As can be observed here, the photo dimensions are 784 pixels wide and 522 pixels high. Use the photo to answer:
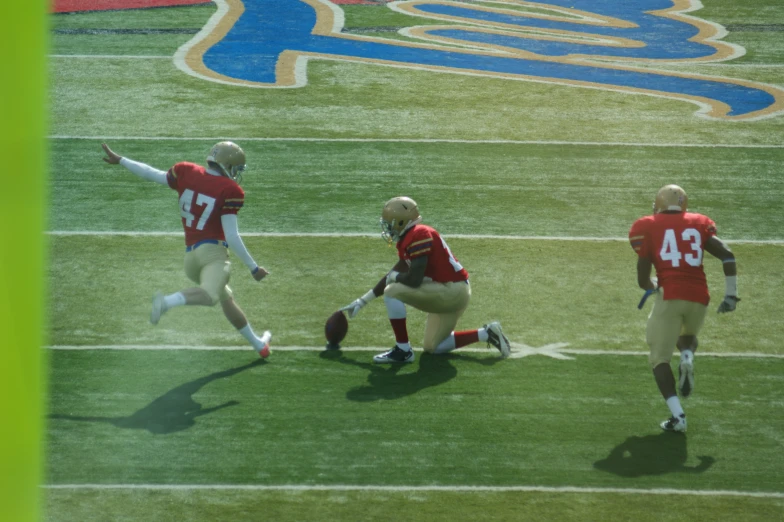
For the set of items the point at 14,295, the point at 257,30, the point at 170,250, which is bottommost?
the point at 170,250

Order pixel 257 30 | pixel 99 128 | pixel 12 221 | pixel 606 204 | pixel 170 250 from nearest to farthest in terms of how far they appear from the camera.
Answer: pixel 12 221, pixel 170 250, pixel 606 204, pixel 99 128, pixel 257 30

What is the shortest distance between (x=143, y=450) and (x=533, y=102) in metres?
10.5

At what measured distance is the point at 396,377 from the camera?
6840 millimetres

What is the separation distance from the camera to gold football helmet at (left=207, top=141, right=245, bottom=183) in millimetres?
6785

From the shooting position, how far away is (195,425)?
605 centimetres

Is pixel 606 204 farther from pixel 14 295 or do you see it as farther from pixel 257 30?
pixel 14 295

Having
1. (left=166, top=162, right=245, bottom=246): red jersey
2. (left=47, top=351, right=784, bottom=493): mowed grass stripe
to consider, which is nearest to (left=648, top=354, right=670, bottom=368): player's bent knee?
(left=47, top=351, right=784, bottom=493): mowed grass stripe

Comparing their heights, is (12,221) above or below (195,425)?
above

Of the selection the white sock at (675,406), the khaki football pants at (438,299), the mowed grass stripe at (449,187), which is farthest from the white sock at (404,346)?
the mowed grass stripe at (449,187)

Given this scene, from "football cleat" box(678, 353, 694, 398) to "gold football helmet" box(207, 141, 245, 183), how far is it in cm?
324

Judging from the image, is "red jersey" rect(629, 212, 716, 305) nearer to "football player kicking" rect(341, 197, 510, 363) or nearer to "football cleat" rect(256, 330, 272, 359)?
"football player kicking" rect(341, 197, 510, 363)

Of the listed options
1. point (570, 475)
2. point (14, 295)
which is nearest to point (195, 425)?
point (570, 475)

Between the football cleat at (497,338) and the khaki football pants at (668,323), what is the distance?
1.39 metres

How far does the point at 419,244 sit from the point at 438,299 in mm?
445
